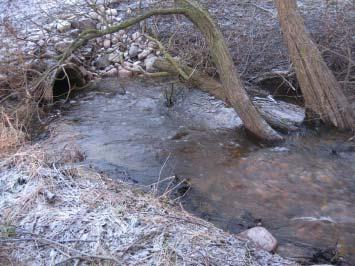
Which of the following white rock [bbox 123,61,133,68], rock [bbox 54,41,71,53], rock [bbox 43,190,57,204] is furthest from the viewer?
→ white rock [bbox 123,61,133,68]

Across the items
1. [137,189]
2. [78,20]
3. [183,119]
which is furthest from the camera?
[78,20]

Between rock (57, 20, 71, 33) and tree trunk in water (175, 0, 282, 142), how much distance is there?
→ 5.28m

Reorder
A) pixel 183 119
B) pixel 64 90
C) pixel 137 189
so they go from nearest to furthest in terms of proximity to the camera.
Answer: pixel 137 189 → pixel 183 119 → pixel 64 90

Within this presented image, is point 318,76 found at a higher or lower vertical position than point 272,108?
higher

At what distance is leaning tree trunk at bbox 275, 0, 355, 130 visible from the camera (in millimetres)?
7758

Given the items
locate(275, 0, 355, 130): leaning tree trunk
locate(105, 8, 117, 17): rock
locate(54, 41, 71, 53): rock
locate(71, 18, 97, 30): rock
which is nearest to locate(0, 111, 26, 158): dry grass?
locate(54, 41, 71, 53): rock

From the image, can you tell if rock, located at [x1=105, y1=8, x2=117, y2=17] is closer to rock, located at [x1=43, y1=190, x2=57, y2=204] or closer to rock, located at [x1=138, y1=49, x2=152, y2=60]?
rock, located at [x1=138, y1=49, x2=152, y2=60]

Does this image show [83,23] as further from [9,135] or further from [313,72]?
[313,72]

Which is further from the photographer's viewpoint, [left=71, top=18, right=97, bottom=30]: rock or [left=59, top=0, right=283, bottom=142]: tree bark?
[left=71, top=18, right=97, bottom=30]: rock

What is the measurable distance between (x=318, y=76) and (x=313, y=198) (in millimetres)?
2254

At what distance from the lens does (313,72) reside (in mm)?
7820

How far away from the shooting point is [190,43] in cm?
990

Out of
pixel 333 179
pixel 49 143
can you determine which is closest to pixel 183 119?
pixel 49 143

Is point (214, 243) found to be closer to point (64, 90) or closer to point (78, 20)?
point (64, 90)
